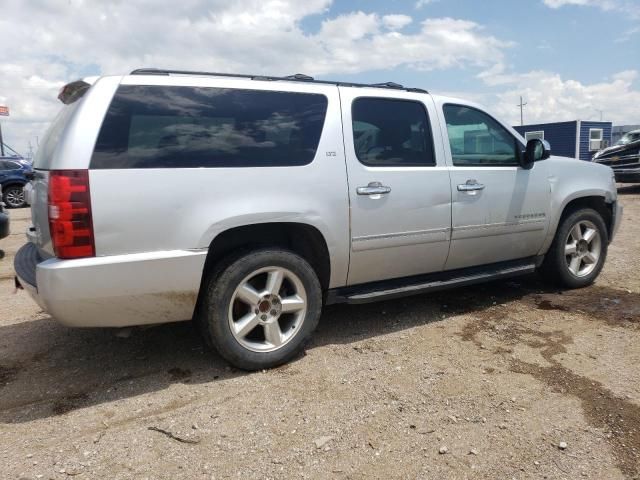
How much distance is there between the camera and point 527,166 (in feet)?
14.8

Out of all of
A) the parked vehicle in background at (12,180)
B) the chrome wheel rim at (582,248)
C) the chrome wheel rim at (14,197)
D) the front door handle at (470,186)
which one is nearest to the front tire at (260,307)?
the front door handle at (470,186)

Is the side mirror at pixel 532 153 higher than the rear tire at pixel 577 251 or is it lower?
higher

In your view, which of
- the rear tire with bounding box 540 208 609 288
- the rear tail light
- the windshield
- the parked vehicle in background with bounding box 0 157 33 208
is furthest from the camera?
the windshield

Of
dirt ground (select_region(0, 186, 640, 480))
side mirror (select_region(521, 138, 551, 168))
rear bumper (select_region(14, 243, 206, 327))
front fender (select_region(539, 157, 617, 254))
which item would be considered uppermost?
side mirror (select_region(521, 138, 551, 168))

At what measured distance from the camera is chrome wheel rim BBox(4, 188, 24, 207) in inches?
623

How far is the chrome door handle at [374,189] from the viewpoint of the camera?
3578mm

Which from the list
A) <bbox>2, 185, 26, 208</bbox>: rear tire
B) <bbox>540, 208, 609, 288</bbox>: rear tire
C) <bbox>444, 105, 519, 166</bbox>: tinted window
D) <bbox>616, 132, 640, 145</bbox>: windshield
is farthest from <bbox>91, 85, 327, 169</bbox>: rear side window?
<bbox>616, 132, 640, 145</bbox>: windshield

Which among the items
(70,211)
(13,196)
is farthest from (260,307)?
Result: (13,196)

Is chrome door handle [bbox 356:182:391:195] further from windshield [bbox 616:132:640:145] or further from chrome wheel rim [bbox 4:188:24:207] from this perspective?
windshield [bbox 616:132:640:145]

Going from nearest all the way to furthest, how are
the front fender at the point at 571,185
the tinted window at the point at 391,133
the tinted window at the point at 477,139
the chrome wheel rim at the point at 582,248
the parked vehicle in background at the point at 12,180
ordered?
1. the tinted window at the point at 391,133
2. the tinted window at the point at 477,139
3. the front fender at the point at 571,185
4. the chrome wheel rim at the point at 582,248
5. the parked vehicle in background at the point at 12,180

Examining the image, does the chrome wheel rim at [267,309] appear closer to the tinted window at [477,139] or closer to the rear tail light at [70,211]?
the rear tail light at [70,211]

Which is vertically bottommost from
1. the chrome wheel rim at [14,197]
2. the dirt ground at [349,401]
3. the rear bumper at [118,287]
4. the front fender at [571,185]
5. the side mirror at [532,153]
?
the dirt ground at [349,401]

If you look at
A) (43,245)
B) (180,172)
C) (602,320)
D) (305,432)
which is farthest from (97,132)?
(602,320)

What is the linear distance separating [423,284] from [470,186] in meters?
0.88
